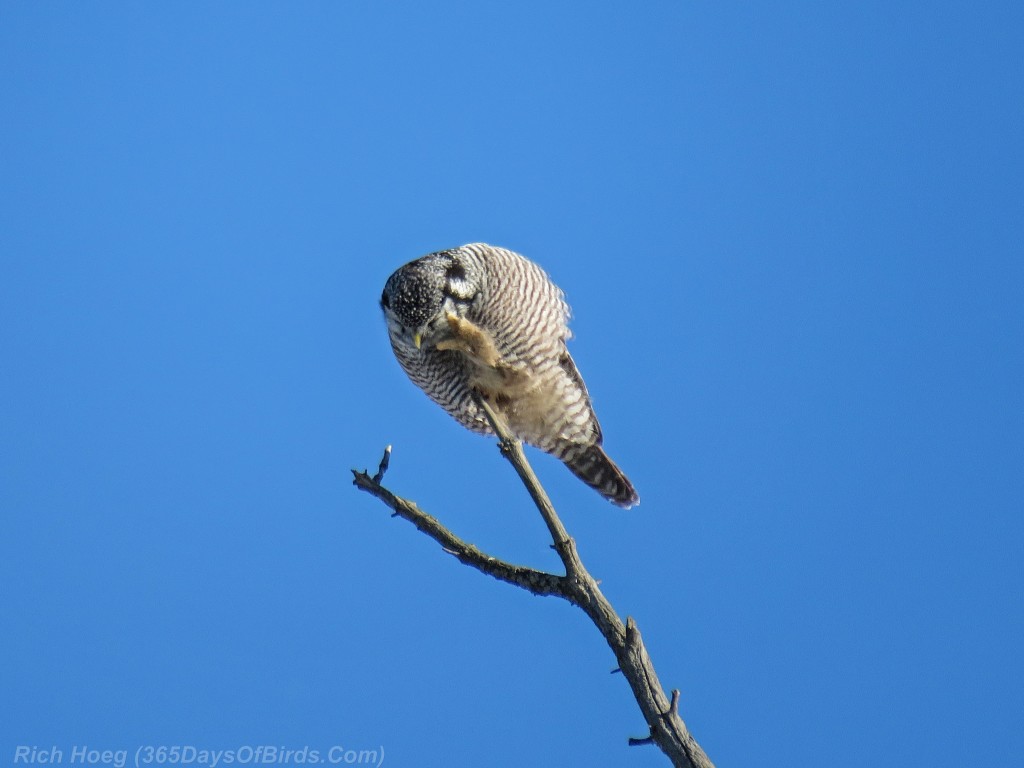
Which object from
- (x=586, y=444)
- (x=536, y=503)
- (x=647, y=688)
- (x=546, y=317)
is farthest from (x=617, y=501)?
(x=647, y=688)

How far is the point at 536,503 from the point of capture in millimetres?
5262

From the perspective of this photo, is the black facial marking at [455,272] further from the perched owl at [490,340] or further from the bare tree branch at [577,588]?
the bare tree branch at [577,588]

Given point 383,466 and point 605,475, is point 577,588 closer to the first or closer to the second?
point 383,466

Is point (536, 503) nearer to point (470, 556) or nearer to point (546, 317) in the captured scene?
point (470, 556)

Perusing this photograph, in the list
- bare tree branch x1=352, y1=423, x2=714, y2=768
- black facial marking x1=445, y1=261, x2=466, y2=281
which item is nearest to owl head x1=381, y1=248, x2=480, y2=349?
black facial marking x1=445, y1=261, x2=466, y2=281

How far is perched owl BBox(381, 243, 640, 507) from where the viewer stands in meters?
6.68

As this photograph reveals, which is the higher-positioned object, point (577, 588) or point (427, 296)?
point (427, 296)

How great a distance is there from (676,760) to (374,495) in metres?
1.93

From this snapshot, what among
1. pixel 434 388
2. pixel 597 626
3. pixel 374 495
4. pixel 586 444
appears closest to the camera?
pixel 597 626

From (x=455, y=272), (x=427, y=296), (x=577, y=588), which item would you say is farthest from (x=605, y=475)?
(x=577, y=588)

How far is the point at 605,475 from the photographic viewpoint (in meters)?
8.24

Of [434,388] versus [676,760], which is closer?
[676,760]

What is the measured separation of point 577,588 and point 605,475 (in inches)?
129

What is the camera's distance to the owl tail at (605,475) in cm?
819
